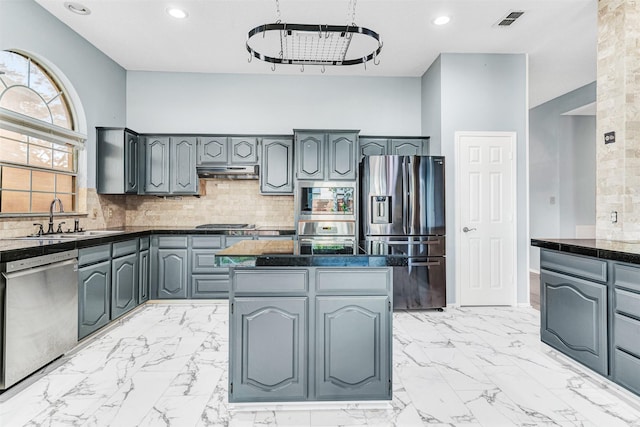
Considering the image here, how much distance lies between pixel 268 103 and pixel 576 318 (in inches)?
167

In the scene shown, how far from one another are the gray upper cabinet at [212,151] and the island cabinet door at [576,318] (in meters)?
3.75

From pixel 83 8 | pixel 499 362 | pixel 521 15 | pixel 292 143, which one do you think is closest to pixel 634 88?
pixel 521 15

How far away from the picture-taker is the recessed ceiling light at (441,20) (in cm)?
341

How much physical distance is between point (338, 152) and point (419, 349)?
8.23 feet

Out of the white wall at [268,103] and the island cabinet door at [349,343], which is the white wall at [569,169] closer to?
the white wall at [268,103]

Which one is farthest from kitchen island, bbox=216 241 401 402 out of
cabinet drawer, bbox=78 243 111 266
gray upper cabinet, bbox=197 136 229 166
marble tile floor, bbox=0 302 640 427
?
gray upper cabinet, bbox=197 136 229 166

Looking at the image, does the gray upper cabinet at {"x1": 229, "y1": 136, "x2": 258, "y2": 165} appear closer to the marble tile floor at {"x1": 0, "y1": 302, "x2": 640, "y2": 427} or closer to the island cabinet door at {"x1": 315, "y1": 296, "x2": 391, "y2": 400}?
the marble tile floor at {"x1": 0, "y1": 302, "x2": 640, "y2": 427}

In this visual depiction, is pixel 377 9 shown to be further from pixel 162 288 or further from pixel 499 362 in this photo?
pixel 162 288

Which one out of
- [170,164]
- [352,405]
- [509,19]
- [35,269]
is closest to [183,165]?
[170,164]

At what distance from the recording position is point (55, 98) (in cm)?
359

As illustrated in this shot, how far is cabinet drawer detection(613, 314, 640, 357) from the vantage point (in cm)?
204

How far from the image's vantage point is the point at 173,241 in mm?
4211

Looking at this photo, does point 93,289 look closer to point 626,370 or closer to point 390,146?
point 390,146

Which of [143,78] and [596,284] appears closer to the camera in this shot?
[596,284]
